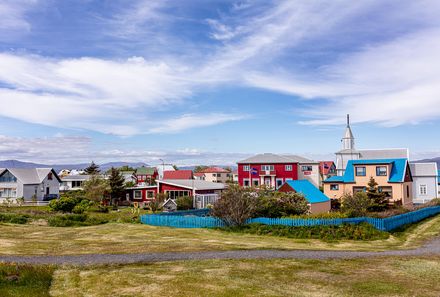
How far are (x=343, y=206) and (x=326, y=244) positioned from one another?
48.0 feet

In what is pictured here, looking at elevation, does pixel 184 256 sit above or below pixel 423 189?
Result: below

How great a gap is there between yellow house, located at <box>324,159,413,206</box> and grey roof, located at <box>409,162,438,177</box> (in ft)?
30.9

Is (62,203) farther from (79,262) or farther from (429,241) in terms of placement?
(429,241)

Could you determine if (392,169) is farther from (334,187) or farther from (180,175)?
(180,175)

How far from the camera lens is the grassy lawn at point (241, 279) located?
15.7 meters

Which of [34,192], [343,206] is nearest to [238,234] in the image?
[343,206]

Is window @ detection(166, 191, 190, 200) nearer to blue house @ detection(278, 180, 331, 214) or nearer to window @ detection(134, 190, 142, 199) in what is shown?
window @ detection(134, 190, 142, 199)

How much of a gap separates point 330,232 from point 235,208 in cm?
847

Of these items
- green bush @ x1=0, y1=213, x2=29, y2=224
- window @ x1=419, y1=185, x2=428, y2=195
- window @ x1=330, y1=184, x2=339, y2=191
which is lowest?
green bush @ x1=0, y1=213, x2=29, y2=224

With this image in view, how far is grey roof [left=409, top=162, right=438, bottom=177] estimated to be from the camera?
65.4 metres

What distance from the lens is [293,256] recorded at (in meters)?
22.8

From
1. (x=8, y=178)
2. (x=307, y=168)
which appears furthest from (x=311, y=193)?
(x=8, y=178)

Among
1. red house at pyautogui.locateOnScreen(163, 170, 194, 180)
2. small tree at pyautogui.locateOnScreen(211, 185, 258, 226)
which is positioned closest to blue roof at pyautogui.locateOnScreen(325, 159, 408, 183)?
small tree at pyautogui.locateOnScreen(211, 185, 258, 226)

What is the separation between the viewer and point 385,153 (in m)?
70.6
